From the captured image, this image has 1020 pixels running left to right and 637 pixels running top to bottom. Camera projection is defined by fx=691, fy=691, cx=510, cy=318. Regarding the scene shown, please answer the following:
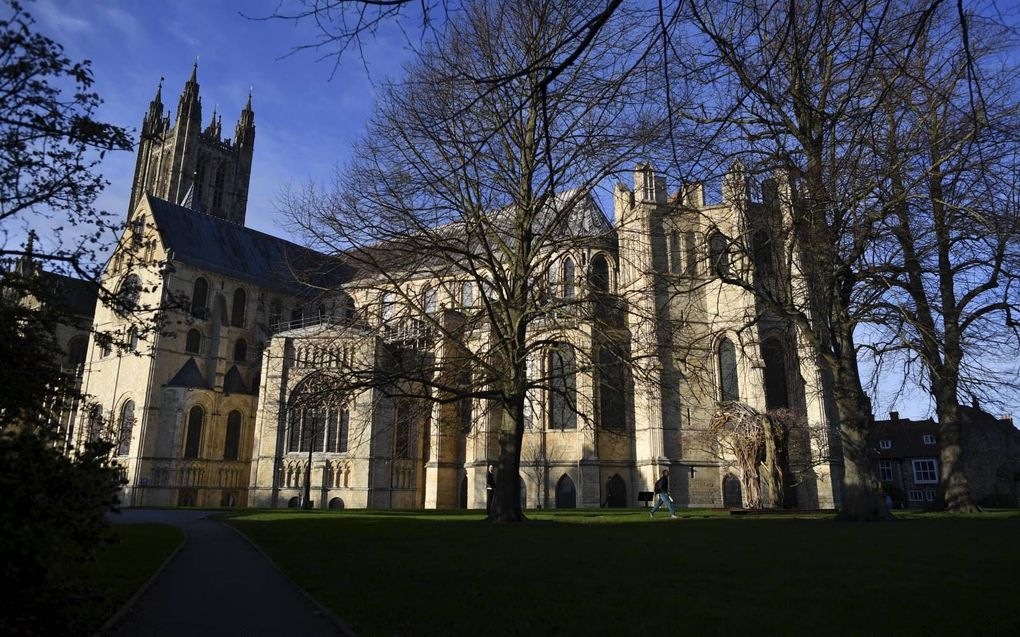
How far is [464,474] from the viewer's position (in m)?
33.3

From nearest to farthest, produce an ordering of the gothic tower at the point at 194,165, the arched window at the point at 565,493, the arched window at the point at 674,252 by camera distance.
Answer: the arched window at the point at 674,252 → the arched window at the point at 565,493 → the gothic tower at the point at 194,165

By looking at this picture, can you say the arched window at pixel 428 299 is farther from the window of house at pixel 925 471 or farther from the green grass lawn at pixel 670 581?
the window of house at pixel 925 471

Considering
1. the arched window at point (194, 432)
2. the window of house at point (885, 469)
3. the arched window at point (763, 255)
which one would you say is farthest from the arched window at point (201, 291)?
the window of house at point (885, 469)

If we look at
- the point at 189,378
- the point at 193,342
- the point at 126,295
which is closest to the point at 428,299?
the point at 126,295

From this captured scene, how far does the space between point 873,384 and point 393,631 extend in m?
12.8

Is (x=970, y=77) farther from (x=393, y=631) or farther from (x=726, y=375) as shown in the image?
(x=726, y=375)

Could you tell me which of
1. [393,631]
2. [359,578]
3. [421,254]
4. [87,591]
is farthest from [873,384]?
[87,591]

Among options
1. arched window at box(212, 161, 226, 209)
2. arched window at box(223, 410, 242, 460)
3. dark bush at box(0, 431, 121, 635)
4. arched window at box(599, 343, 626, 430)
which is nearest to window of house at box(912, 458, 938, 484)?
arched window at box(599, 343, 626, 430)

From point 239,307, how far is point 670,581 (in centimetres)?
3988

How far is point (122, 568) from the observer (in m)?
7.86

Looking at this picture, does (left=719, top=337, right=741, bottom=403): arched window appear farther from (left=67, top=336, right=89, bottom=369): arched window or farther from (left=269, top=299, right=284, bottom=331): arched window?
(left=67, top=336, right=89, bottom=369): arched window

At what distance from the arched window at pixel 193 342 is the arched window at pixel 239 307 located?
6.99ft

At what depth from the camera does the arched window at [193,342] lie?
39250 mm

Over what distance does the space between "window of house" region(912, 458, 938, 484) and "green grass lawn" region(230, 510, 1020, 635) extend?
42.4 m
